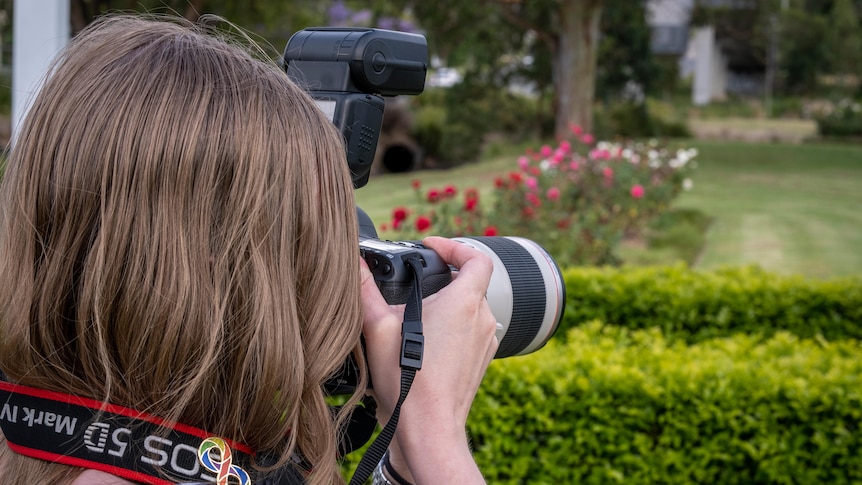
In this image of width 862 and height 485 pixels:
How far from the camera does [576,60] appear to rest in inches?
611

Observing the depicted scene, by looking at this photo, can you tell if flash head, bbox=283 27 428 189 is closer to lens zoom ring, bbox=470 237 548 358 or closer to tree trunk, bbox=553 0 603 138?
lens zoom ring, bbox=470 237 548 358

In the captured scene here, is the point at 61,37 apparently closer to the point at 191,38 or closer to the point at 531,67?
the point at 191,38

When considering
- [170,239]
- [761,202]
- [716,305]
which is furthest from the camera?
[761,202]

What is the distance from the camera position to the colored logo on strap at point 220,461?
0.97 meters

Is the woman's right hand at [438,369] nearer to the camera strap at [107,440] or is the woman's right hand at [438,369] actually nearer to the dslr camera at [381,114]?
the dslr camera at [381,114]

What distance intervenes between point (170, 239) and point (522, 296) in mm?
678

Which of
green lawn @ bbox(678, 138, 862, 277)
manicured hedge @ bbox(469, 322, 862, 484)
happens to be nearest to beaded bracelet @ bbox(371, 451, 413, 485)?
manicured hedge @ bbox(469, 322, 862, 484)

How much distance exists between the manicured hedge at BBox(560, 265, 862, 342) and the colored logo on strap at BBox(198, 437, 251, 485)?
341 centimetres

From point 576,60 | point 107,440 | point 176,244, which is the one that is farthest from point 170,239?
point 576,60

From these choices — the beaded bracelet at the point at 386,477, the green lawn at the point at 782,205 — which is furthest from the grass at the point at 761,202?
the beaded bracelet at the point at 386,477

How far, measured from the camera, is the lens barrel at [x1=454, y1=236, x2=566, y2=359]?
1437 mm

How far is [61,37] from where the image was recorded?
438cm

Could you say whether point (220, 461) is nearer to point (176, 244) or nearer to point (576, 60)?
point (176, 244)

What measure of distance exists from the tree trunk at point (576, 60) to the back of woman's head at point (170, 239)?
14.2 meters
